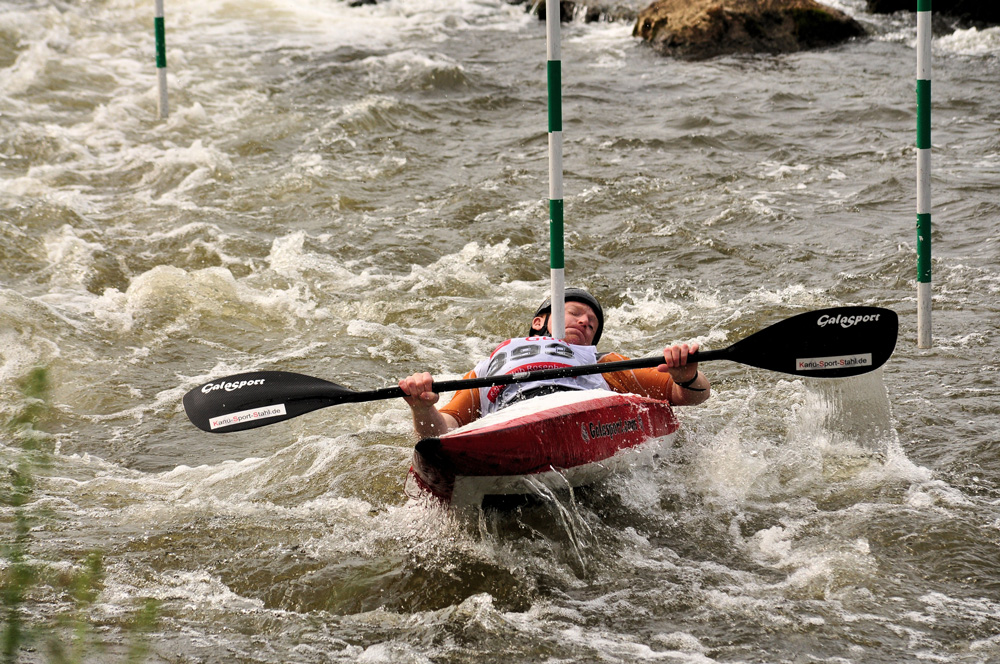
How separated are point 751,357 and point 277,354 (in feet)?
8.04

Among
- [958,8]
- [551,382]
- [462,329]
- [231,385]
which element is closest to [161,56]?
[462,329]

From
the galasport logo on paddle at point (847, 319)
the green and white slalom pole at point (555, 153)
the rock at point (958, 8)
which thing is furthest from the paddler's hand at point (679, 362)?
the rock at point (958, 8)

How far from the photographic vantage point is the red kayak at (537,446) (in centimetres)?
311

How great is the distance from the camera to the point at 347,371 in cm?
493

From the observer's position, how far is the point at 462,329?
5.43 m

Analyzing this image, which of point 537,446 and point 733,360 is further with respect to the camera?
point 733,360

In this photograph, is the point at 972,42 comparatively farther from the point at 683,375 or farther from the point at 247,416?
the point at 247,416

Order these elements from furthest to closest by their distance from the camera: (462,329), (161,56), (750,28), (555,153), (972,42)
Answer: (750,28)
(972,42)
(161,56)
(462,329)
(555,153)

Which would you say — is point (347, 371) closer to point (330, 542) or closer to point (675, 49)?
point (330, 542)

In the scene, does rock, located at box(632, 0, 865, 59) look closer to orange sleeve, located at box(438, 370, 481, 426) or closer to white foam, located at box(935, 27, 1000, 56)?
white foam, located at box(935, 27, 1000, 56)

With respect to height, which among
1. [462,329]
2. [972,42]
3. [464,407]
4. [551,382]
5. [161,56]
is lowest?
[462,329]

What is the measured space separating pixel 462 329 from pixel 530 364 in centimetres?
173

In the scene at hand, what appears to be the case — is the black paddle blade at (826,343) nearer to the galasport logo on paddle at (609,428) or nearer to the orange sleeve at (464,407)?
the galasport logo on paddle at (609,428)

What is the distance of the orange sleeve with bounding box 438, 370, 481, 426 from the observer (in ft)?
12.4
